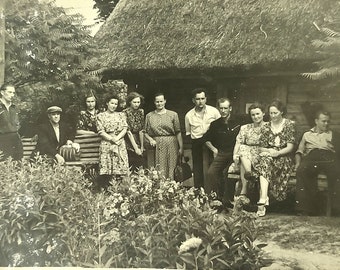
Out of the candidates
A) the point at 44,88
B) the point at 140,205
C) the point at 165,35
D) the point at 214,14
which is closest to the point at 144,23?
the point at 165,35

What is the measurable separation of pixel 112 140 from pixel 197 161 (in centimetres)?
32

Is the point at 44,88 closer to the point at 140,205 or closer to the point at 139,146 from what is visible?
the point at 139,146

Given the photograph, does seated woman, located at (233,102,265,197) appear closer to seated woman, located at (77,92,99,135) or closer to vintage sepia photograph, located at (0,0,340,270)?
vintage sepia photograph, located at (0,0,340,270)

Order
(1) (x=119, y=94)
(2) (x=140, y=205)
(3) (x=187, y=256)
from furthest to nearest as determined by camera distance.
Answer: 1. (1) (x=119, y=94)
2. (2) (x=140, y=205)
3. (3) (x=187, y=256)

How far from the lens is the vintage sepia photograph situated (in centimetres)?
148

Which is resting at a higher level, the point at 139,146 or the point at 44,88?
the point at 44,88

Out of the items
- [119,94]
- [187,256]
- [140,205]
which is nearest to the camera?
[187,256]

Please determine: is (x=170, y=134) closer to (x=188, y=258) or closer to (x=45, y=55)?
(x=188, y=258)

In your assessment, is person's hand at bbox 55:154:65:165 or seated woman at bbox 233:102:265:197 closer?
seated woman at bbox 233:102:265:197

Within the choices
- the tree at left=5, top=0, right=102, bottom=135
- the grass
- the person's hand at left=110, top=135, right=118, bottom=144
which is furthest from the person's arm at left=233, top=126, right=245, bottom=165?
the tree at left=5, top=0, right=102, bottom=135

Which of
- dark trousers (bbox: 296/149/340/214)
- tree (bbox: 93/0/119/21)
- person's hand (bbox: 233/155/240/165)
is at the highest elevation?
tree (bbox: 93/0/119/21)

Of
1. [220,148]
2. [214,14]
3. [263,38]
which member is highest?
[214,14]

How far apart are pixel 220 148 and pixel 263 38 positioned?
0.41m

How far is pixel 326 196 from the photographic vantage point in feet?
4.85
